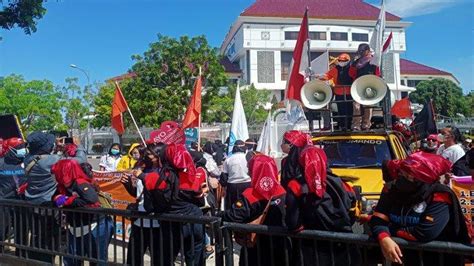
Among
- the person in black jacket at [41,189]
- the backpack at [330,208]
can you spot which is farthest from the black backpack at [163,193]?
the person in black jacket at [41,189]

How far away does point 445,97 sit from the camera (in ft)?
193

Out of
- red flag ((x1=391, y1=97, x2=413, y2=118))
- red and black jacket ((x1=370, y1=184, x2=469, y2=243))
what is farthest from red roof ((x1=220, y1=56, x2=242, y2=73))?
red and black jacket ((x1=370, y1=184, x2=469, y2=243))

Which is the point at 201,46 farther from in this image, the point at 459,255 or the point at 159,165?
the point at 459,255

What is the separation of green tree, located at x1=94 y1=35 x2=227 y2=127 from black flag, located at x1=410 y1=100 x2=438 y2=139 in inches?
940

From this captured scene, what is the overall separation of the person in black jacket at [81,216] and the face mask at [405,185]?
317cm

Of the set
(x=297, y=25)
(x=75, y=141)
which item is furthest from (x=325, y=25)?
(x=75, y=141)

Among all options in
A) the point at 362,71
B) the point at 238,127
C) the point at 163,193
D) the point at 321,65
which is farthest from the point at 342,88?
the point at 163,193

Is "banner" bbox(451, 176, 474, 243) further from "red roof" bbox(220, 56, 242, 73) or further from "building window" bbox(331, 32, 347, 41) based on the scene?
"building window" bbox(331, 32, 347, 41)

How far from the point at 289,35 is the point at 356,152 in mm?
55622

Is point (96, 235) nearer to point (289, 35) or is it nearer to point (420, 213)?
point (420, 213)

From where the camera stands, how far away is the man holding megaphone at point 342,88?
7832 mm

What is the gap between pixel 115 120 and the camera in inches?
410

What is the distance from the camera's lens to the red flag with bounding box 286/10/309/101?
8.70 meters

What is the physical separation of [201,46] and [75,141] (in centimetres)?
2760
